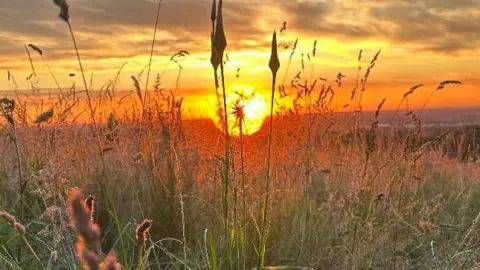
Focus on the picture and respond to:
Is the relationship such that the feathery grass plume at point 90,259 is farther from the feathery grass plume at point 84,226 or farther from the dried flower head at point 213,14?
the dried flower head at point 213,14

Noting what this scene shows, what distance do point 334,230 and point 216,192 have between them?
91 cm

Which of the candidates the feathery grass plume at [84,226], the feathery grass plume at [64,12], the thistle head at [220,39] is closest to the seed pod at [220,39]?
the thistle head at [220,39]

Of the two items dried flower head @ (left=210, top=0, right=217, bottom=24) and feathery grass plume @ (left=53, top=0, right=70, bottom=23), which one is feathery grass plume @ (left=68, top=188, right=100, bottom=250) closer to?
dried flower head @ (left=210, top=0, right=217, bottom=24)

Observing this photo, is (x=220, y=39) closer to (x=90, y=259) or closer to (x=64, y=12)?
(x=64, y=12)

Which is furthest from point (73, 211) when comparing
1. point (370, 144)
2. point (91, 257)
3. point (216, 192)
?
point (216, 192)

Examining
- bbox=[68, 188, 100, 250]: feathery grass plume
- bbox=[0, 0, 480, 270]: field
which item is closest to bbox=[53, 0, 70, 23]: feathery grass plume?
bbox=[0, 0, 480, 270]: field

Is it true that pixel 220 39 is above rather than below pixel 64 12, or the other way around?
below

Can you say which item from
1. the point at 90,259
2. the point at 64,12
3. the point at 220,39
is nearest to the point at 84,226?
the point at 90,259

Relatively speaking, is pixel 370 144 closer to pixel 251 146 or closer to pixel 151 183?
pixel 151 183

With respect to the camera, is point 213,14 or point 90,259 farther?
point 213,14

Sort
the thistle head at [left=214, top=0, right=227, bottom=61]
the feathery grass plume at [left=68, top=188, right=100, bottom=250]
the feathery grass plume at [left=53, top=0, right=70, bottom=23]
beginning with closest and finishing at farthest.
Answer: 1. the feathery grass plume at [left=68, top=188, right=100, bottom=250]
2. the thistle head at [left=214, top=0, right=227, bottom=61]
3. the feathery grass plume at [left=53, top=0, right=70, bottom=23]

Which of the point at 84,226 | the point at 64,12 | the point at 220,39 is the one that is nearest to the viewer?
the point at 84,226

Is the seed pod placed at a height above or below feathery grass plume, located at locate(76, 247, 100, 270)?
above

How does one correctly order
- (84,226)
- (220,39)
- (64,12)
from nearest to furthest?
(84,226), (220,39), (64,12)
